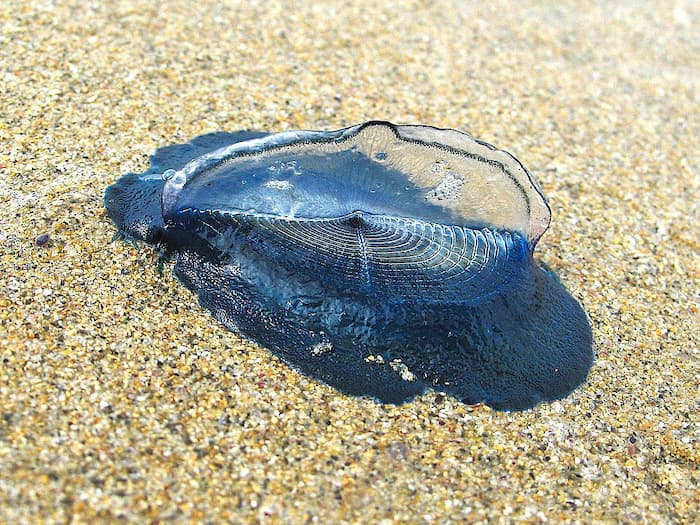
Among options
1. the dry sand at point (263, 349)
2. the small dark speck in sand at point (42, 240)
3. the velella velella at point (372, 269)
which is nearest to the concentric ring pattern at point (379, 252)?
the velella velella at point (372, 269)

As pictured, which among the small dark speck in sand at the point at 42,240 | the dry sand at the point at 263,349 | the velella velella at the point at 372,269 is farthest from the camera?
the small dark speck in sand at the point at 42,240

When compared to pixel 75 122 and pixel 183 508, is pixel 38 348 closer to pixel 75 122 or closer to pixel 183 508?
pixel 183 508

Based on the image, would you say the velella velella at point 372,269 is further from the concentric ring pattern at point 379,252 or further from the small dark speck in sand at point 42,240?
the small dark speck in sand at point 42,240

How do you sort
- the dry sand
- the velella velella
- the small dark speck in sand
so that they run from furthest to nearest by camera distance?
the small dark speck in sand
the velella velella
the dry sand

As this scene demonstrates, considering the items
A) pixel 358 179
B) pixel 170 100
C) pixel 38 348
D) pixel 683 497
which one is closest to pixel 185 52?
pixel 170 100

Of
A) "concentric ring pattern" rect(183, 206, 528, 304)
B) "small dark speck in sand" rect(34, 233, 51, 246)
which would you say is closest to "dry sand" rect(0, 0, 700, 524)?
"small dark speck in sand" rect(34, 233, 51, 246)

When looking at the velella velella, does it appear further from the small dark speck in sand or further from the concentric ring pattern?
the small dark speck in sand

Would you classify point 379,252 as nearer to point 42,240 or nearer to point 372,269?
point 372,269
